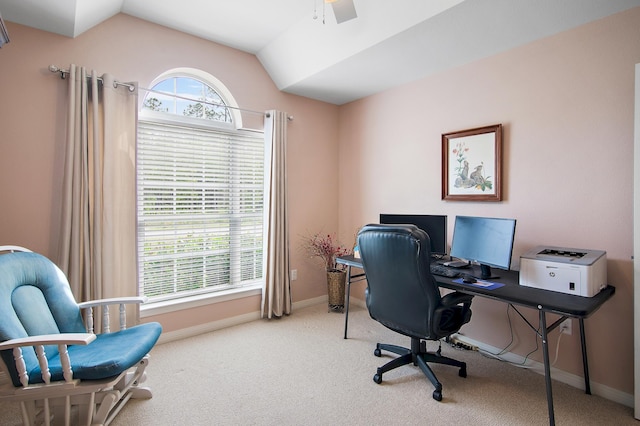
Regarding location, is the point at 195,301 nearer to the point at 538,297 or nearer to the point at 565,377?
the point at 538,297

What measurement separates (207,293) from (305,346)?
1143 mm

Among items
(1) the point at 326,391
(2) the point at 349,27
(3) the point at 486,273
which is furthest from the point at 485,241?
(2) the point at 349,27

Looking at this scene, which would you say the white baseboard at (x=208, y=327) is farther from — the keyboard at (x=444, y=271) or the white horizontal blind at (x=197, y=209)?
the keyboard at (x=444, y=271)

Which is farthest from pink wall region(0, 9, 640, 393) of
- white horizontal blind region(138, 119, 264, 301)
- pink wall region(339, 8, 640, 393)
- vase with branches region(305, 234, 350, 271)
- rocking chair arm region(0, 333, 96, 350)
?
rocking chair arm region(0, 333, 96, 350)

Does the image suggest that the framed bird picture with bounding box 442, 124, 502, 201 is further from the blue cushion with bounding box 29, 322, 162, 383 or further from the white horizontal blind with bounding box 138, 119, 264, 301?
the blue cushion with bounding box 29, 322, 162, 383

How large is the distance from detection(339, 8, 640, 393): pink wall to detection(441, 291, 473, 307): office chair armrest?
72 cm

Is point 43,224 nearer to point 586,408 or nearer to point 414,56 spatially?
point 414,56

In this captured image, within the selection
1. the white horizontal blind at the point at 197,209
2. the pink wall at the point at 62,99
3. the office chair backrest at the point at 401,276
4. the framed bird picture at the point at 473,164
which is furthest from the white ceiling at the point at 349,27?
the office chair backrest at the point at 401,276

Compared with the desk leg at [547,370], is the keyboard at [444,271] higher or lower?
higher

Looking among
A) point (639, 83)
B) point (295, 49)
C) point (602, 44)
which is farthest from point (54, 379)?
point (602, 44)

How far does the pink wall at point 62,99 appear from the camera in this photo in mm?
2287

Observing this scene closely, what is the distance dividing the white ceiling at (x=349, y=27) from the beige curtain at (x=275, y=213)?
527mm

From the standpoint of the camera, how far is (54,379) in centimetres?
158

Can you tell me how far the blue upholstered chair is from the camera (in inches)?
60.9
